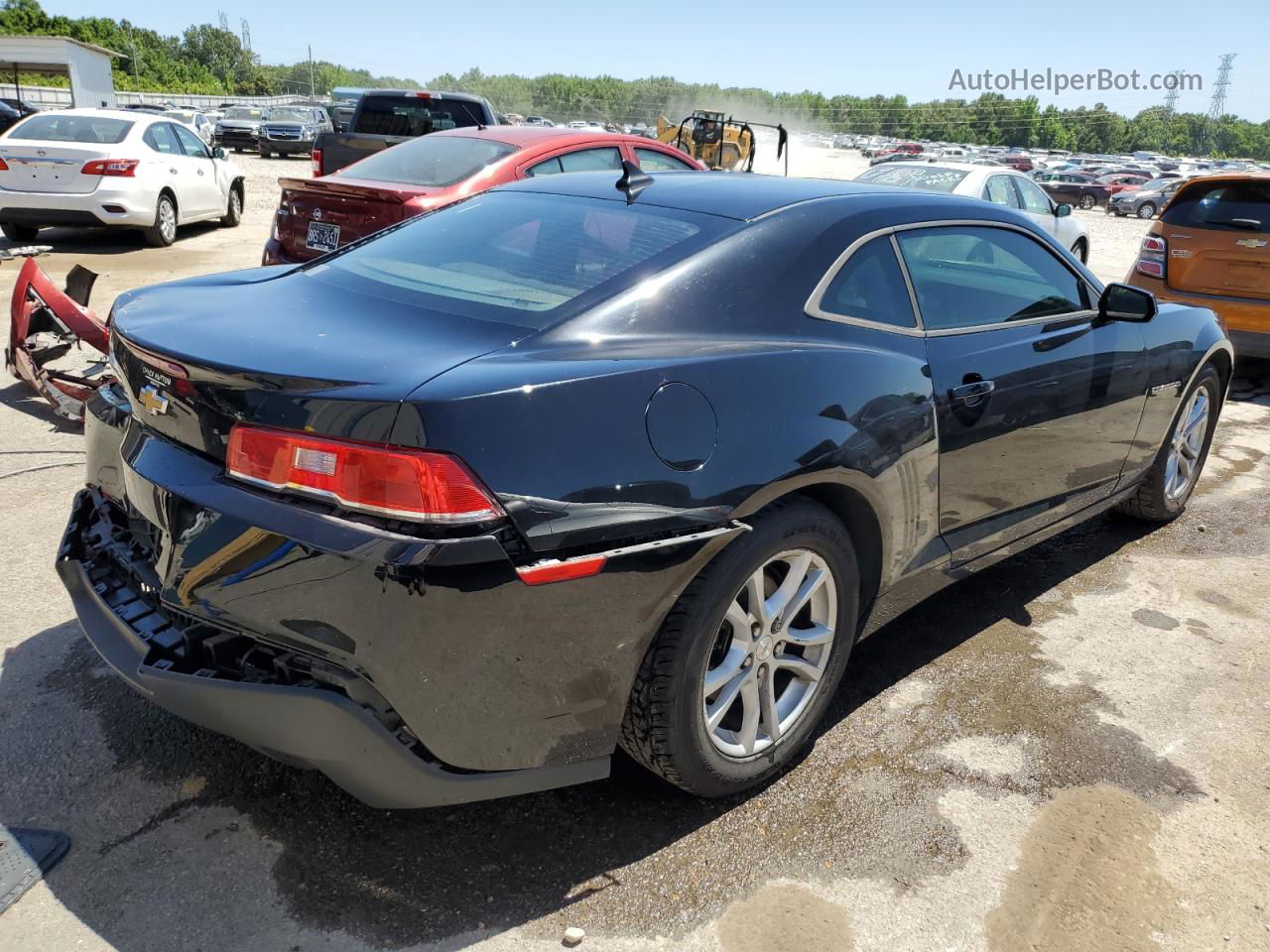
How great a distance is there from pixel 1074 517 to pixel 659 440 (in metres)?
2.35

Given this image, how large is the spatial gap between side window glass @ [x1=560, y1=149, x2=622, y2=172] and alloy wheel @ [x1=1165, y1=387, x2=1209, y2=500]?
4624 millimetres

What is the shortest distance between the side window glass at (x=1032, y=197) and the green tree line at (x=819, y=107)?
87869 mm

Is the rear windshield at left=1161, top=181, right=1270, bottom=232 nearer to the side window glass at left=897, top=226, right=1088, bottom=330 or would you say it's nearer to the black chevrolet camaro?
the side window glass at left=897, top=226, right=1088, bottom=330

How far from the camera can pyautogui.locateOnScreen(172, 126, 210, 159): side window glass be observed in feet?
41.3

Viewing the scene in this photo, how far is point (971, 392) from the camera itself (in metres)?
3.09

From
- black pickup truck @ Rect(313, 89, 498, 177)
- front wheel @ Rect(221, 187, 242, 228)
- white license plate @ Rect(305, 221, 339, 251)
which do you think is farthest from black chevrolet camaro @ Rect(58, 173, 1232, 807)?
front wheel @ Rect(221, 187, 242, 228)

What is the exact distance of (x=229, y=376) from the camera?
2.13 m

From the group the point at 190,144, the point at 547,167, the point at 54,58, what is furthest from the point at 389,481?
the point at 54,58

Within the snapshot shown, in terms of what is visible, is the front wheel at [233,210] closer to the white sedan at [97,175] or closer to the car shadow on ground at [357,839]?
the white sedan at [97,175]

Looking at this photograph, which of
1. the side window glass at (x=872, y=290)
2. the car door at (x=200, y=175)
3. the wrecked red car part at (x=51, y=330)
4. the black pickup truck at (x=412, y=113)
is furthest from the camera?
the car door at (x=200, y=175)

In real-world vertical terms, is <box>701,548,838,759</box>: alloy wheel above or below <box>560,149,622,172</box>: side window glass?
below

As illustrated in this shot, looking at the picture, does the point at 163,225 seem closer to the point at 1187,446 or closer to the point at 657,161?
the point at 657,161

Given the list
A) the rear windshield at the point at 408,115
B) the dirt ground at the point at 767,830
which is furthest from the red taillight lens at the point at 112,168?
the dirt ground at the point at 767,830

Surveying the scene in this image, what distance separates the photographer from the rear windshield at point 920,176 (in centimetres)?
927
